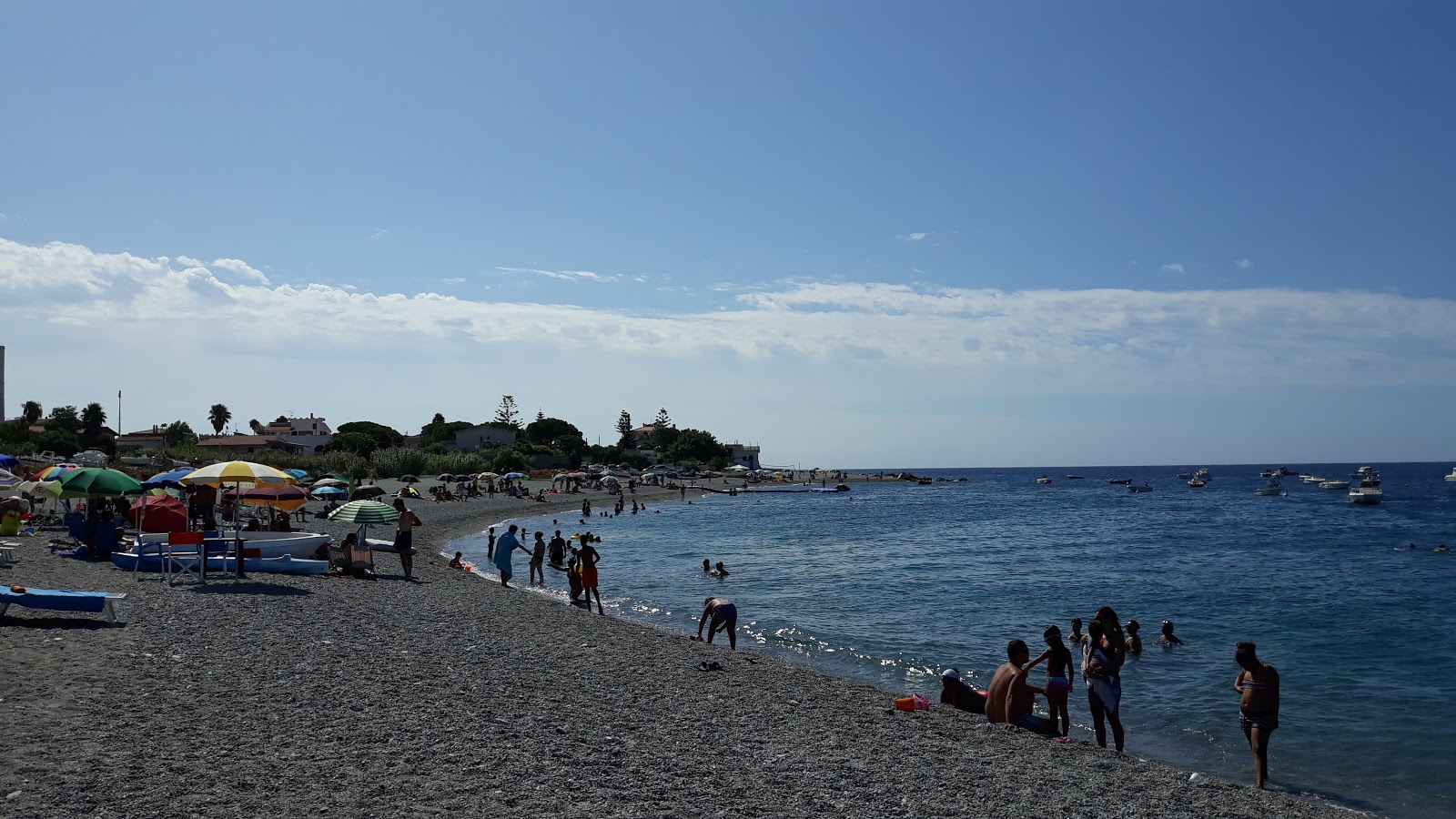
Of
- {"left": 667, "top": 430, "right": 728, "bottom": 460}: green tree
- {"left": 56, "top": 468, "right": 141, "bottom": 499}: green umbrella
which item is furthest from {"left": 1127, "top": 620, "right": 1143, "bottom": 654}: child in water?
{"left": 667, "top": 430, "right": 728, "bottom": 460}: green tree

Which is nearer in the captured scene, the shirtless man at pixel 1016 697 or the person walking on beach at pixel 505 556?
the shirtless man at pixel 1016 697

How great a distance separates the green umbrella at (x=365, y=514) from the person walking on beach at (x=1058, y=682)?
15.5 m

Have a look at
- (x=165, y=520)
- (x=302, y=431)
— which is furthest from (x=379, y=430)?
(x=165, y=520)

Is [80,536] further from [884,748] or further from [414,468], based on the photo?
[414,468]

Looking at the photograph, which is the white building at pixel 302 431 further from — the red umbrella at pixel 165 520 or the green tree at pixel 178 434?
the red umbrella at pixel 165 520

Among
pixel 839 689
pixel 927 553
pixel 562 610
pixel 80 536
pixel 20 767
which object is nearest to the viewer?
pixel 20 767

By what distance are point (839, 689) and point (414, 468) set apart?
77740 millimetres

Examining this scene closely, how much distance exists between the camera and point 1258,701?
31.3 ft

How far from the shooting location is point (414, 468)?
84.8m

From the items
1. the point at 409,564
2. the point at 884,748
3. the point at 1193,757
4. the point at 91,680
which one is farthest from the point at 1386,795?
the point at 409,564

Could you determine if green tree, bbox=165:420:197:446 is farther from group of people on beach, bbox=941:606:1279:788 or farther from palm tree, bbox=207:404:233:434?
group of people on beach, bbox=941:606:1279:788

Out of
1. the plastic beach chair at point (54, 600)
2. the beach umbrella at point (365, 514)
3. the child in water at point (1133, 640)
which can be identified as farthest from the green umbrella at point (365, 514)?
the child in water at point (1133, 640)

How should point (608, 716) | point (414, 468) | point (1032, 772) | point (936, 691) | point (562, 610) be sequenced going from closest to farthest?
point (1032, 772)
point (608, 716)
point (936, 691)
point (562, 610)
point (414, 468)

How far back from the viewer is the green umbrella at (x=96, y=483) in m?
19.0
